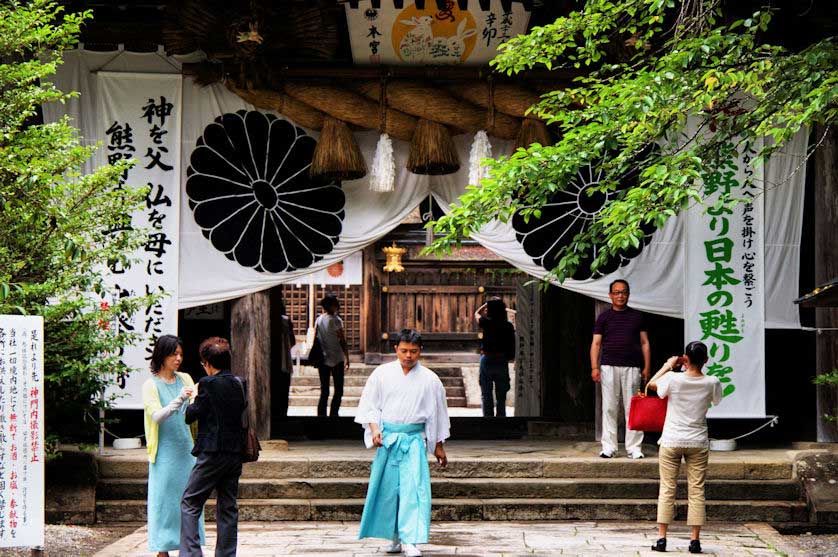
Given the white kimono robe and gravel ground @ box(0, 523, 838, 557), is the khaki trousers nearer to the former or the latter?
gravel ground @ box(0, 523, 838, 557)

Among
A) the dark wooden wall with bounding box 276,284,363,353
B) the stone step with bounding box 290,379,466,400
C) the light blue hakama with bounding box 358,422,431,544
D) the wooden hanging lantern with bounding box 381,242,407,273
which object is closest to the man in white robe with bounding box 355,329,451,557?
the light blue hakama with bounding box 358,422,431,544

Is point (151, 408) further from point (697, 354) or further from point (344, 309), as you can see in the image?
point (344, 309)

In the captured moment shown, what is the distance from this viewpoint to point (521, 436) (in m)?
15.1

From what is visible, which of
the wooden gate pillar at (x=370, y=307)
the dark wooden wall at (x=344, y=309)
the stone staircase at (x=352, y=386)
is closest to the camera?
the stone staircase at (x=352, y=386)

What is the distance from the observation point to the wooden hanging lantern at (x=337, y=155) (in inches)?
472

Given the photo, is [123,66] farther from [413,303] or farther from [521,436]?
[413,303]

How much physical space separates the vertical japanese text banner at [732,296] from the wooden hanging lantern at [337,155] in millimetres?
3755

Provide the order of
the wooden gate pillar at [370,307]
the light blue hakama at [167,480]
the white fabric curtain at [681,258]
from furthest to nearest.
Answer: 1. the wooden gate pillar at [370,307]
2. the white fabric curtain at [681,258]
3. the light blue hakama at [167,480]

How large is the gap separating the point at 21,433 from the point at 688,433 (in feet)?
16.9

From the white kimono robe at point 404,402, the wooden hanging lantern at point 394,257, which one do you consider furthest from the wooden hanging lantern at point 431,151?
the wooden hanging lantern at point 394,257

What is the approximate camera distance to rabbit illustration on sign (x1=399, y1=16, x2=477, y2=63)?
39.3 ft

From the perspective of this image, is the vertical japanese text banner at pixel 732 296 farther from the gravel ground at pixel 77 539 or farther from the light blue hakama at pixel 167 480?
the gravel ground at pixel 77 539

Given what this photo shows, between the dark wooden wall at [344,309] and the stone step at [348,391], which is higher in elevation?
the dark wooden wall at [344,309]

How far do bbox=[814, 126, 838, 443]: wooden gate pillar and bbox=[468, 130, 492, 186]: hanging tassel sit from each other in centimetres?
368
